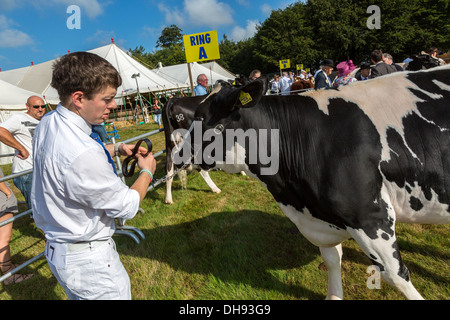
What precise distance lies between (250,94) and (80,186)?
1.28 meters

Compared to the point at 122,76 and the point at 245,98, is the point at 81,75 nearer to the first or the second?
the point at 245,98

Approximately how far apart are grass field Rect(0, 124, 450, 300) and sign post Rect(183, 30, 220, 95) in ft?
15.8

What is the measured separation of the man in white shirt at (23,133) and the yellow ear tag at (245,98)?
340 cm

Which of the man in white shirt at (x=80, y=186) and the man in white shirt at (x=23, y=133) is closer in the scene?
the man in white shirt at (x=80, y=186)

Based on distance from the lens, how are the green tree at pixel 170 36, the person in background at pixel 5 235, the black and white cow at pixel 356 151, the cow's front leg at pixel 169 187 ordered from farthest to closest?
the green tree at pixel 170 36 < the cow's front leg at pixel 169 187 < the person in background at pixel 5 235 < the black and white cow at pixel 356 151

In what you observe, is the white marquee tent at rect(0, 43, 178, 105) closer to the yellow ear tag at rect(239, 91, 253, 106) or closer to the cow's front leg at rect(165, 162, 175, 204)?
the cow's front leg at rect(165, 162, 175, 204)

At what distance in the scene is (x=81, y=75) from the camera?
1.24m

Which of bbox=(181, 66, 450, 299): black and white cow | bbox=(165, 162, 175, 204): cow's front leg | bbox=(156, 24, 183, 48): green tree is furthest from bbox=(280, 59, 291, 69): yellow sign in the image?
bbox=(156, 24, 183, 48): green tree

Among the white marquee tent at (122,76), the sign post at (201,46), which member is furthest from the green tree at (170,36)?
the sign post at (201,46)

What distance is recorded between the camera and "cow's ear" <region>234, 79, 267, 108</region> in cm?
185

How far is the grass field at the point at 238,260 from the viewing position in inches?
97.5

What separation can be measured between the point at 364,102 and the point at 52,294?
362 cm

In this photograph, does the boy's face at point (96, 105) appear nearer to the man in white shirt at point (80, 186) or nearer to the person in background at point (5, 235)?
the man in white shirt at point (80, 186)
